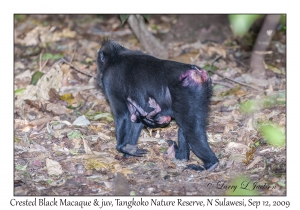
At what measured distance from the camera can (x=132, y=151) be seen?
707 centimetres

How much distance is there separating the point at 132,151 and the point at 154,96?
3.09 feet

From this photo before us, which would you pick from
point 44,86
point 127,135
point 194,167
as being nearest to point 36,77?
point 44,86

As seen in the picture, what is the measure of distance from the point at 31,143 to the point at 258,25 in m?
5.89

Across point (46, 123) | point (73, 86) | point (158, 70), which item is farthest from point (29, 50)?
point (158, 70)

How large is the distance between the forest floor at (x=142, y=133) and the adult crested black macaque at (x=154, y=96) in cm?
27

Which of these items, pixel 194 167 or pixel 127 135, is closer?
pixel 194 167

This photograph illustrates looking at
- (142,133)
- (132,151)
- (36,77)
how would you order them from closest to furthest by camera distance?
(132,151), (142,133), (36,77)

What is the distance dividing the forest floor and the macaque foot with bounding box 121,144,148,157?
0.27ft

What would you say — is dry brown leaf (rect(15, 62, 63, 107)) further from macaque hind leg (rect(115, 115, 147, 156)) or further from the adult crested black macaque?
macaque hind leg (rect(115, 115, 147, 156))

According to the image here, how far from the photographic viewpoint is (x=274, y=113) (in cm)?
796

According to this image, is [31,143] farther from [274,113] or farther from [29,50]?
[29,50]

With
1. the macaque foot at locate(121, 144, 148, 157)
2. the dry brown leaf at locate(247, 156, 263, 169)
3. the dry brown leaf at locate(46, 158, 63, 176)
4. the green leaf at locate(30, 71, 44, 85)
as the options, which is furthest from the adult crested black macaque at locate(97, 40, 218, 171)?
the green leaf at locate(30, 71, 44, 85)

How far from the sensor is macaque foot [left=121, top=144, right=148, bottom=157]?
700cm

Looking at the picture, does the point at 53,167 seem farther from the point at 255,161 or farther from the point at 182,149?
the point at 255,161
